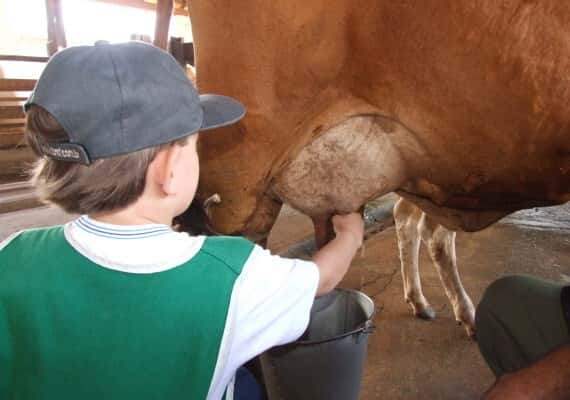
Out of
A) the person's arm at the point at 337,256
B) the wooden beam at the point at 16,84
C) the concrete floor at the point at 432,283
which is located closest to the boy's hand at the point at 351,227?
the person's arm at the point at 337,256

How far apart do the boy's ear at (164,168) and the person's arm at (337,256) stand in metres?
0.32

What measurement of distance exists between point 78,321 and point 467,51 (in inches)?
40.0

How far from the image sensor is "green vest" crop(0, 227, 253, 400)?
702 millimetres

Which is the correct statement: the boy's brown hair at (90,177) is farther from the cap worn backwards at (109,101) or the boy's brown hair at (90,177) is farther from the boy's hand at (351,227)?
the boy's hand at (351,227)

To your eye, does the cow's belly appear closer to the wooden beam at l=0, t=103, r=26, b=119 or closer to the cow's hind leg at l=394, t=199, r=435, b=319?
the cow's hind leg at l=394, t=199, r=435, b=319

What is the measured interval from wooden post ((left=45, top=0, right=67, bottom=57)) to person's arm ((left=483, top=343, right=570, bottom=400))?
17.7ft

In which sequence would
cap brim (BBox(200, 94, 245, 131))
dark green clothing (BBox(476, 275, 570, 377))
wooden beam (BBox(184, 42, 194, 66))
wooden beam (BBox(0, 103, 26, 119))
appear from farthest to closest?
wooden beam (BBox(0, 103, 26, 119)) < wooden beam (BBox(184, 42, 194, 66)) < dark green clothing (BBox(476, 275, 570, 377)) < cap brim (BBox(200, 94, 245, 131))

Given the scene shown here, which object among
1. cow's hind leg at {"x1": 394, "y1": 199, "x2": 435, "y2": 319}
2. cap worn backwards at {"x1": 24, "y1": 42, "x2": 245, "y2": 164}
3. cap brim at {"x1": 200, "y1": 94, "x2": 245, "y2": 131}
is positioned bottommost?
cow's hind leg at {"x1": 394, "y1": 199, "x2": 435, "y2": 319}

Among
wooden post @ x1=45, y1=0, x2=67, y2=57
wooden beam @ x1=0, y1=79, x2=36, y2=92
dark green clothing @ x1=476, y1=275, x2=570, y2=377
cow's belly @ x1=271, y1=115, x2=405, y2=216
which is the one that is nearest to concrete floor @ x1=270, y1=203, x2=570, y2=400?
dark green clothing @ x1=476, y1=275, x2=570, y2=377

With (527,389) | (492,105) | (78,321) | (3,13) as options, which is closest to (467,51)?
(492,105)

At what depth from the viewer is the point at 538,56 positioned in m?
1.13

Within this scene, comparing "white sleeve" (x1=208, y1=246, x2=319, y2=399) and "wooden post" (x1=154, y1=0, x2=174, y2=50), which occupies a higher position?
"wooden post" (x1=154, y1=0, x2=174, y2=50)

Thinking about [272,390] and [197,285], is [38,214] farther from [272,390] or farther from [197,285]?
[197,285]

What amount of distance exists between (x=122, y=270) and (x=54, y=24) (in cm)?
526
